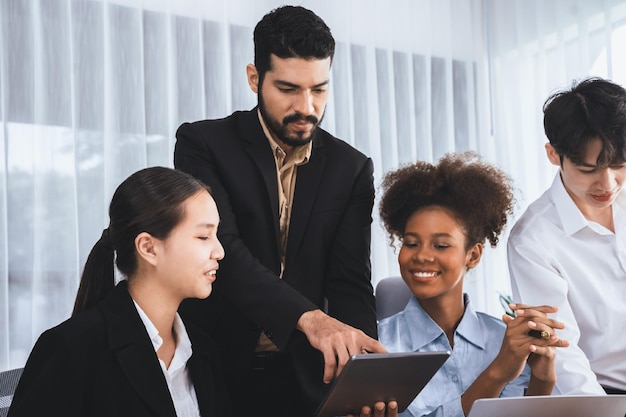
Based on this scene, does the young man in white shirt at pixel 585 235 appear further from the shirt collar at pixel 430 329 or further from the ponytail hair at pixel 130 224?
the ponytail hair at pixel 130 224

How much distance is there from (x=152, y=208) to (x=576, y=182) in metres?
1.02

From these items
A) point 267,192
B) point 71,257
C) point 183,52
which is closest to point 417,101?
point 183,52

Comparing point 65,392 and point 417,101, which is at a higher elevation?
point 417,101

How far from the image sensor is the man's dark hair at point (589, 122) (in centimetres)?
180

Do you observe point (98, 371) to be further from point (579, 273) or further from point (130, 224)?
point (579, 273)

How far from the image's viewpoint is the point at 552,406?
1.40 m

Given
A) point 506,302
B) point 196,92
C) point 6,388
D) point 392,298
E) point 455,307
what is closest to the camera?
point 6,388

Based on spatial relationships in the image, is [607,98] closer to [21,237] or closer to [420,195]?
[420,195]

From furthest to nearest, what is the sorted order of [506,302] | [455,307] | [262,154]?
[506,302]
[455,307]
[262,154]

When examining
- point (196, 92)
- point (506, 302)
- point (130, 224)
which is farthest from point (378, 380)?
point (506, 302)

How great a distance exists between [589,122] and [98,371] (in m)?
1.25

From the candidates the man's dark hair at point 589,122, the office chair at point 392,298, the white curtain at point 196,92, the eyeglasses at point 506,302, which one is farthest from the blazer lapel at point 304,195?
the eyeglasses at point 506,302

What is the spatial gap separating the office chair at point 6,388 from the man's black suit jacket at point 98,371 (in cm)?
29

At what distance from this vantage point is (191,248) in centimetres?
152
